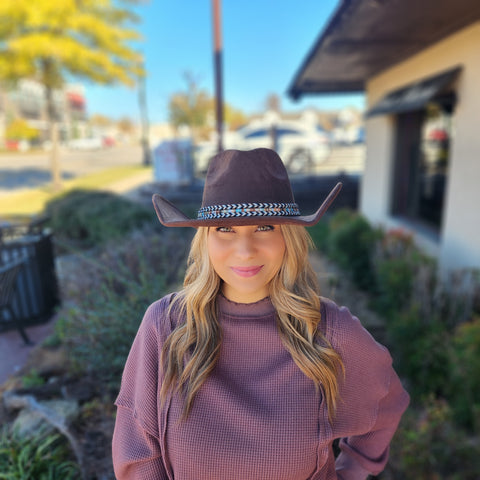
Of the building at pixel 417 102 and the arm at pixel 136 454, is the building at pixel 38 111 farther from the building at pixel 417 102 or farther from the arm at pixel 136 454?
the arm at pixel 136 454

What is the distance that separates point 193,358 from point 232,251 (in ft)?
1.08

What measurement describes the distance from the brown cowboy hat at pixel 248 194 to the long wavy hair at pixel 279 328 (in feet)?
0.30

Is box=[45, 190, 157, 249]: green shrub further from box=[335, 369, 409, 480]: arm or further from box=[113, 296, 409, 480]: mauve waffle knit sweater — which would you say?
box=[335, 369, 409, 480]: arm

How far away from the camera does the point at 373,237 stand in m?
5.64

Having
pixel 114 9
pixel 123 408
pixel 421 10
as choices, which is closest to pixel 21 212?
pixel 114 9

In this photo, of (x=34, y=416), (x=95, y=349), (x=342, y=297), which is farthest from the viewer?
(x=342, y=297)

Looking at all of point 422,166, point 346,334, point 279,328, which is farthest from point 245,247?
point 422,166

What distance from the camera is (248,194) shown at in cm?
123

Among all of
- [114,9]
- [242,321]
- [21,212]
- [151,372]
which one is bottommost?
[21,212]

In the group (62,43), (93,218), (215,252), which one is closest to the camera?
(215,252)

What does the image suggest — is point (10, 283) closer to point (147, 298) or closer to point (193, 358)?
point (147, 298)

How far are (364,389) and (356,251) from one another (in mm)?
4575

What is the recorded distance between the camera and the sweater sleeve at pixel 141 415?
1237mm

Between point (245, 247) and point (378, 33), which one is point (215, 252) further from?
point (378, 33)
